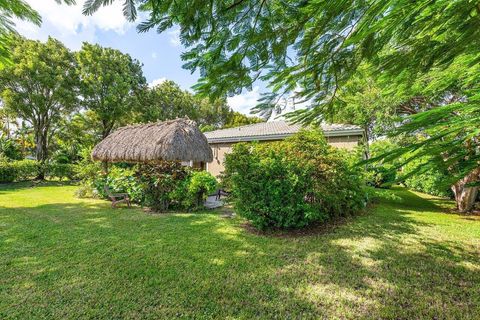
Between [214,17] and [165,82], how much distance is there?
34591 mm

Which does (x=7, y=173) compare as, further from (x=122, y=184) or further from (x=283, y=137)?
(x=283, y=137)

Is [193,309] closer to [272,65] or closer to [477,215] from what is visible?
[272,65]

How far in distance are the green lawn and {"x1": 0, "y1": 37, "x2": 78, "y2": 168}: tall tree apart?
55.2ft

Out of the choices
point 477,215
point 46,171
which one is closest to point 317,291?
point 477,215

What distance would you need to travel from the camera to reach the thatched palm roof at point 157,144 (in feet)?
34.1

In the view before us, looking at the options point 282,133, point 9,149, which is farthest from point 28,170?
point 282,133

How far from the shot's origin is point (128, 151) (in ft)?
37.9

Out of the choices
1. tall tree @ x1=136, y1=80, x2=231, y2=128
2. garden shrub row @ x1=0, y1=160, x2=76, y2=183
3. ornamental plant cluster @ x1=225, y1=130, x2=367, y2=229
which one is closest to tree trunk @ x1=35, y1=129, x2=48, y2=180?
garden shrub row @ x1=0, y1=160, x2=76, y2=183

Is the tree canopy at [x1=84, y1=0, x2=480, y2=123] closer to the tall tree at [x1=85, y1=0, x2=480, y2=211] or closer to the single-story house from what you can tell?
the tall tree at [x1=85, y1=0, x2=480, y2=211]

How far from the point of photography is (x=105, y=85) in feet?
73.7

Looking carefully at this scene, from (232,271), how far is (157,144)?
7617 mm

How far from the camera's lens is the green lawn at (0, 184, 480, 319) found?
3.38 metres

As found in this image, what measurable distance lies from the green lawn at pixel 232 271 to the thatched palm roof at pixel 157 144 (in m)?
3.67

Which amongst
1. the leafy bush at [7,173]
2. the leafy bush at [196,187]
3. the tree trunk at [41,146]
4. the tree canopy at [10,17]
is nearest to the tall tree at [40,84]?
the tree trunk at [41,146]
